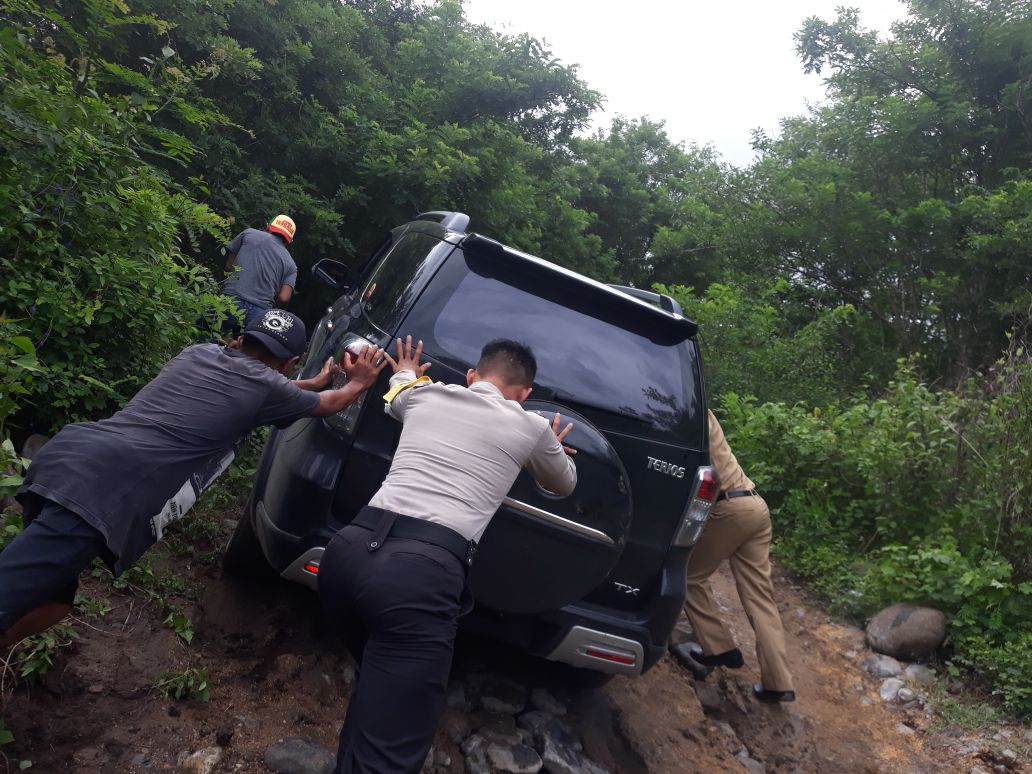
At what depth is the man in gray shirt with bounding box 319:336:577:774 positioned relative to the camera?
7.18 ft

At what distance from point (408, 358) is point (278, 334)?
49cm

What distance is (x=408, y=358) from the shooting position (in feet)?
9.93

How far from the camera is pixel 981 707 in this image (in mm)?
4680

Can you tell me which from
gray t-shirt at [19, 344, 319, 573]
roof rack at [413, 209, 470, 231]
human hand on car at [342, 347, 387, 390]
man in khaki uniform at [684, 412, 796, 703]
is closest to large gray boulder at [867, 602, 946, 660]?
man in khaki uniform at [684, 412, 796, 703]

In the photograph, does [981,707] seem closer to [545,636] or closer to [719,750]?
[719,750]

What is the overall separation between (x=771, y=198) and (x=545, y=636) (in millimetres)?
11747

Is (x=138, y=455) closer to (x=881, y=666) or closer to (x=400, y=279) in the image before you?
(x=400, y=279)

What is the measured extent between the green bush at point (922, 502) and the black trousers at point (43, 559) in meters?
4.85

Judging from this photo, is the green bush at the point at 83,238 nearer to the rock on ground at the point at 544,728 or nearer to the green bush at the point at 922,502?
the rock on ground at the point at 544,728

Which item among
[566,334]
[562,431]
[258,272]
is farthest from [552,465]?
[258,272]

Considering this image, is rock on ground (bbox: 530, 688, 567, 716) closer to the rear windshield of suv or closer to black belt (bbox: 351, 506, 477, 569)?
the rear windshield of suv

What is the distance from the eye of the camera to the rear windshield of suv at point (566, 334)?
10.4 feet

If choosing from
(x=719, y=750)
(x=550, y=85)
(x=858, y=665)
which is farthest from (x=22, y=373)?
(x=550, y=85)

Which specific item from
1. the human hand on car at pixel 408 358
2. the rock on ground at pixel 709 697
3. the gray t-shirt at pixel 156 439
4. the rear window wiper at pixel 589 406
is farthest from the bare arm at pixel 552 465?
the rock on ground at pixel 709 697
